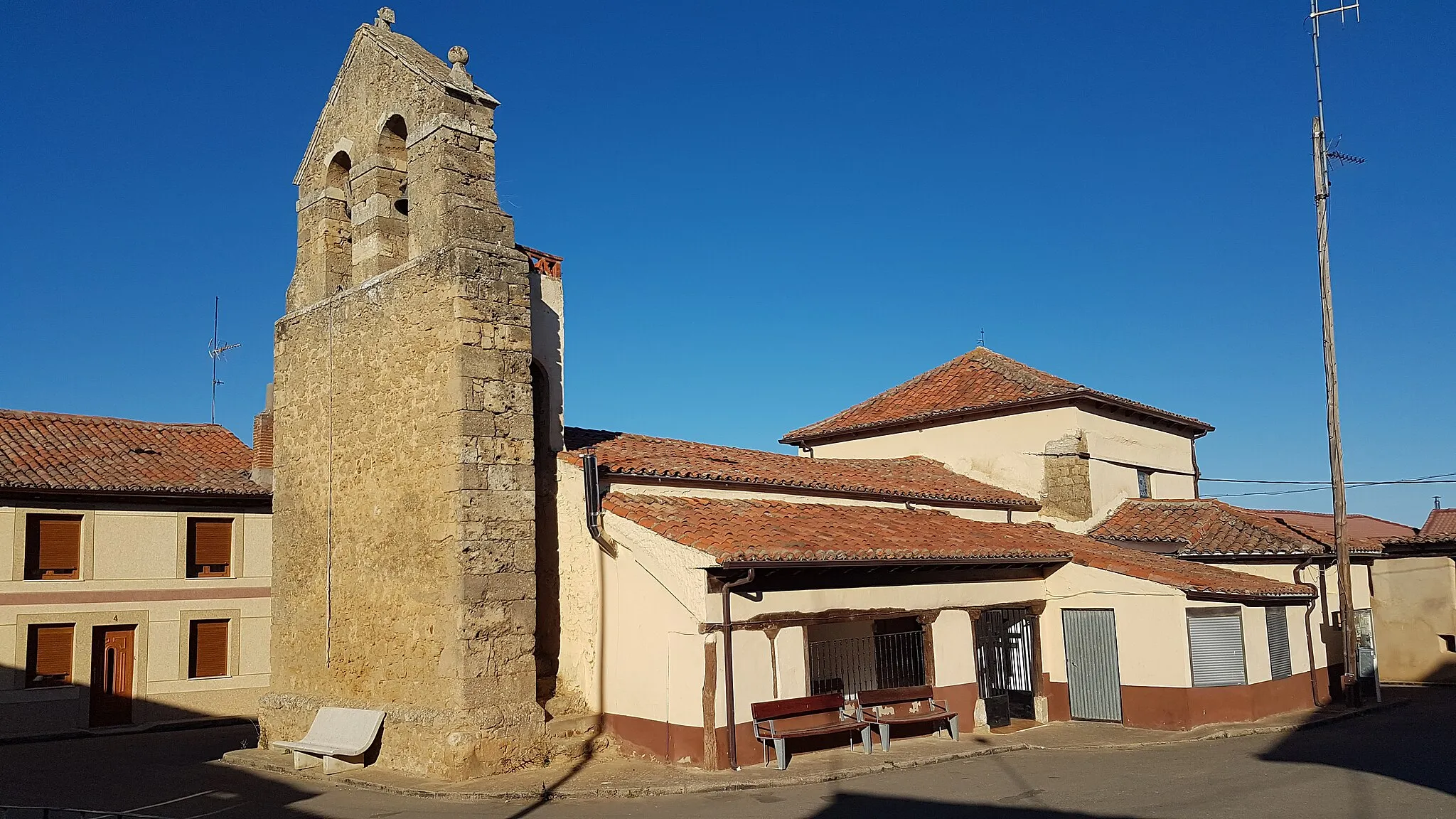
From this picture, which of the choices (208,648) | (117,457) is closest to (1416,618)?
(208,648)

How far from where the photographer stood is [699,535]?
12180 mm

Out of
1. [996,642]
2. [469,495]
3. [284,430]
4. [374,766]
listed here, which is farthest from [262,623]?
[996,642]

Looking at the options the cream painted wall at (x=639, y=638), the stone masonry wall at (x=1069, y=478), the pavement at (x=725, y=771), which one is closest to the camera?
the pavement at (x=725, y=771)

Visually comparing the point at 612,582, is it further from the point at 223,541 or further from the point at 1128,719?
the point at 223,541

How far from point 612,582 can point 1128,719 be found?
7914 millimetres

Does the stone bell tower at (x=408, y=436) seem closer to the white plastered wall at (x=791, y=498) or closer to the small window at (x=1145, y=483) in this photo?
the white plastered wall at (x=791, y=498)

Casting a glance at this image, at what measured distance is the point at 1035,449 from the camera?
19.6 meters

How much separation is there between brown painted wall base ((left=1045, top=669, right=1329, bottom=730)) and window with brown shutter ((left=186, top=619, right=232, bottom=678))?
14989mm

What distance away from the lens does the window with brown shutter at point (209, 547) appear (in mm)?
20047

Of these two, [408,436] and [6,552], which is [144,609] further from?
[408,436]

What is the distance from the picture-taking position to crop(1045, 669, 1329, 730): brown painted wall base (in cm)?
1491

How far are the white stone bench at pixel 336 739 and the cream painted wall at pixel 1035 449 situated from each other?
12.2 metres

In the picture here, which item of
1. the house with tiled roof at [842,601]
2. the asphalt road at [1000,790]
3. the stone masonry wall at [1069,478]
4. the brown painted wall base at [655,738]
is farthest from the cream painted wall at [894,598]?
the stone masonry wall at [1069,478]

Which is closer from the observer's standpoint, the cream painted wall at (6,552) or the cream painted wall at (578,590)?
the cream painted wall at (578,590)
